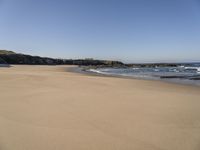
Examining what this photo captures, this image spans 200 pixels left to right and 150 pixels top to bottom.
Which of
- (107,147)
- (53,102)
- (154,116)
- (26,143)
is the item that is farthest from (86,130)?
(53,102)

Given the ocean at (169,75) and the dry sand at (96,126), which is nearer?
the dry sand at (96,126)

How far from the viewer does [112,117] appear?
4.35 m

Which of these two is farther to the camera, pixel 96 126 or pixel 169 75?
pixel 169 75

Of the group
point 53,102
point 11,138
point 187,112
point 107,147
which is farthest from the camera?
point 53,102

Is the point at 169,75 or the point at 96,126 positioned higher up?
the point at 96,126

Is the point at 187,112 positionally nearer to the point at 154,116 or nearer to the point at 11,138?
the point at 154,116

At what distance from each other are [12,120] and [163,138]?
2.85 m

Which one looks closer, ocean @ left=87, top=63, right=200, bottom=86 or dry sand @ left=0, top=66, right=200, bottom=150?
dry sand @ left=0, top=66, right=200, bottom=150

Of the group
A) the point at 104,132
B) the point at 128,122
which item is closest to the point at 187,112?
the point at 128,122

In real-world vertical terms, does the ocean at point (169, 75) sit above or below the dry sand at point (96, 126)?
below

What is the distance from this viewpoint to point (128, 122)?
403 cm

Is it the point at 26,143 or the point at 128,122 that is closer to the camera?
the point at 26,143

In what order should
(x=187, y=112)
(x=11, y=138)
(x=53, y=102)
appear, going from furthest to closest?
1. (x=53, y=102)
2. (x=187, y=112)
3. (x=11, y=138)

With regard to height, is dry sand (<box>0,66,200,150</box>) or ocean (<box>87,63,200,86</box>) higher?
dry sand (<box>0,66,200,150</box>)
